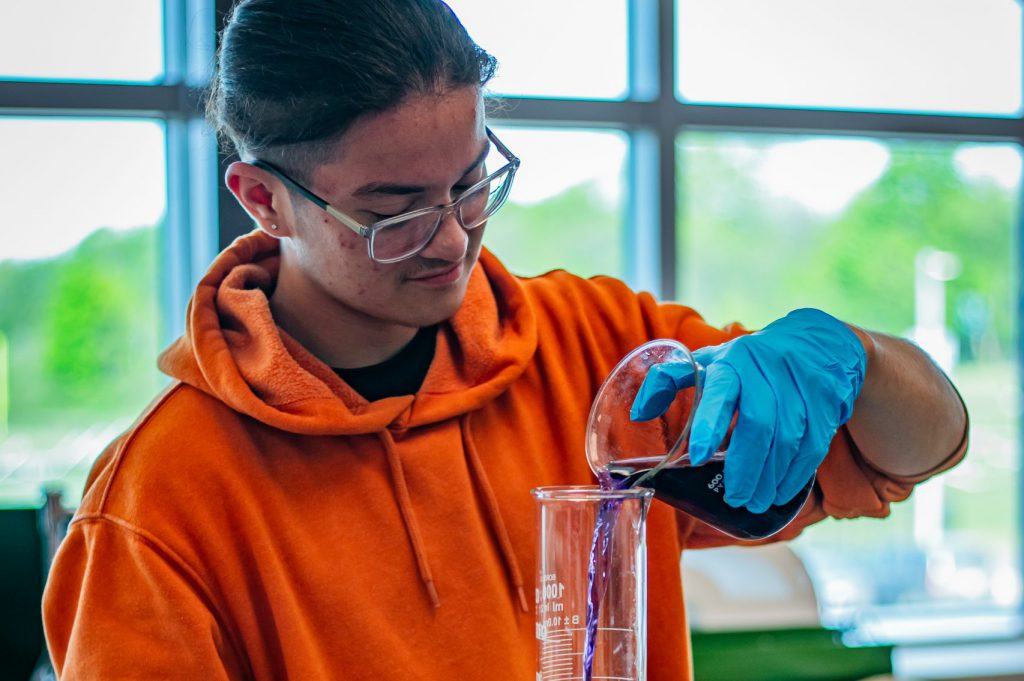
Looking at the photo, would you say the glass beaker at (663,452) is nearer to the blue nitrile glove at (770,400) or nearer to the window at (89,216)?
the blue nitrile glove at (770,400)

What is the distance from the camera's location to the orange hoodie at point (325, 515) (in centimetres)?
112

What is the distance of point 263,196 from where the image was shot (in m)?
1.27

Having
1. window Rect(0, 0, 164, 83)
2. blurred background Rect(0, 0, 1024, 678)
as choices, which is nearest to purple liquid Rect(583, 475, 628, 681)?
blurred background Rect(0, 0, 1024, 678)

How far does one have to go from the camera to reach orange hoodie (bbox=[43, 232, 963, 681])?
112 centimetres

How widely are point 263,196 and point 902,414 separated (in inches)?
30.9

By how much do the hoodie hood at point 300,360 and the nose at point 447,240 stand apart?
0.16 meters

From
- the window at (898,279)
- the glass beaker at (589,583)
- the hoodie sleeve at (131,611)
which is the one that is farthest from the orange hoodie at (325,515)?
the window at (898,279)

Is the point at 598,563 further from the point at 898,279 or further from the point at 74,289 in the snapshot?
the point at 898,279

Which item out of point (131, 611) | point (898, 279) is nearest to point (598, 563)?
point (131, 611)

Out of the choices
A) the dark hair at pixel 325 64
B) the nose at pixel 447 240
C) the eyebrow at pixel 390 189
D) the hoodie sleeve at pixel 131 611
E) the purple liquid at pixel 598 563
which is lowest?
the hoodie sleeve at pixel 131 611

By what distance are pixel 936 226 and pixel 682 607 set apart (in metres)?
2.95

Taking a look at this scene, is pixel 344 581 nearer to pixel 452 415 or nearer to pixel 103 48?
pixel 452 415

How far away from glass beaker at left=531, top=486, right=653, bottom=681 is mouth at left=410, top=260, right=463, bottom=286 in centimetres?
40

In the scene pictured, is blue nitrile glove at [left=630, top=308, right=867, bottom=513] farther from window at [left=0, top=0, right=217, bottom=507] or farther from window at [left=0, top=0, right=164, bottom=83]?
window at [left=0, top=0, right=164, bottom=83]
